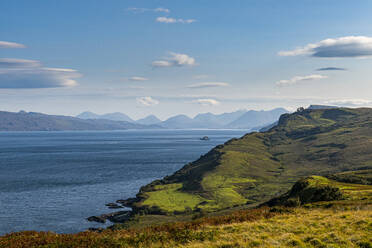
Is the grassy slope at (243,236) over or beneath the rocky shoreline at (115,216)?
over

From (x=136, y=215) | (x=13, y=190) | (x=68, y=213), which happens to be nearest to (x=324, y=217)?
(x=136, y=215)

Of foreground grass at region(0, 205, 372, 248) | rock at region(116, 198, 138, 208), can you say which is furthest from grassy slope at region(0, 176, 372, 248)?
rock at region(116, 198, 138, 208)

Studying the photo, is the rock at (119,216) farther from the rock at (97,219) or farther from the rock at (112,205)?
the rock at (112,205)

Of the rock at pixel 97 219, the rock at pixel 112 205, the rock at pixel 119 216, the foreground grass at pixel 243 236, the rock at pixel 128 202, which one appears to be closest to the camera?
the foreground grass at pixel 243 236

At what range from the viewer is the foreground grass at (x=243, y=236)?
1800 centimetres

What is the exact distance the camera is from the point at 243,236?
763 inches

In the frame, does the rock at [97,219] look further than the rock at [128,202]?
No

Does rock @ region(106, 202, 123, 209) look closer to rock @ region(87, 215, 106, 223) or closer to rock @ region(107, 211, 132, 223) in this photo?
rock @ region(107, 211, 132, 223)

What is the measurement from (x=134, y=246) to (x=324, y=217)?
15264 millimetres

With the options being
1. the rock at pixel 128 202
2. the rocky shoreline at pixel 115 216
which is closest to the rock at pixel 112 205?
the rocky shoreline at pixel 115 216

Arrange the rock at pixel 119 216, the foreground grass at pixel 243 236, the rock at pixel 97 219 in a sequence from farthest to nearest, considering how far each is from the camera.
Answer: the rock at pixel 119 216 → the rock at pixel 97 219 → the foreground grass at pixel 243 236

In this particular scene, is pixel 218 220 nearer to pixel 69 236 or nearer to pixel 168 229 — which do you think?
pixel 168 229

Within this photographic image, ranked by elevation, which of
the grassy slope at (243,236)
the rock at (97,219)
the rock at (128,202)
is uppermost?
the grassy slope at (243,236)

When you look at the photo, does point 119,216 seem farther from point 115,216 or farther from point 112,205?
point 112,205
